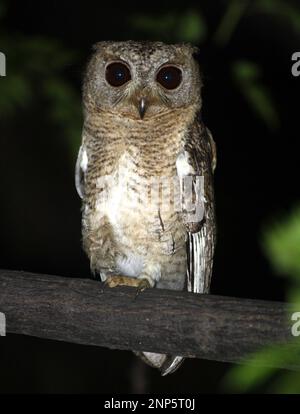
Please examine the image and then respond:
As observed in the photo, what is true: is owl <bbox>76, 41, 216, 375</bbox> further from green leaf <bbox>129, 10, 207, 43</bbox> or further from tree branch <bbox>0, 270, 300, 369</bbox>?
tree branch <bbox>0, 270, 300, 369</bbox>

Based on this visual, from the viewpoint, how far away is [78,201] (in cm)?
388

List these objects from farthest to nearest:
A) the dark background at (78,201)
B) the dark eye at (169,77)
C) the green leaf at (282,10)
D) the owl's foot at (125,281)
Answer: the dark background at (78,201) < the dark eye at (169,77) < the owl's foot at (125,281) < the green leaf at (282,10)

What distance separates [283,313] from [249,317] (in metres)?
0.08

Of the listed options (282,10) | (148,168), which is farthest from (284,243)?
(148,168)

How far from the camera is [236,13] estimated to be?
7.47 feet

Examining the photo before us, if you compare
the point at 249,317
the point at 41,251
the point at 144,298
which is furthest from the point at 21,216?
the point at 249,317

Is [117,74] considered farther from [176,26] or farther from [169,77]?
[176,26]

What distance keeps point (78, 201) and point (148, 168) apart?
173 centimetres

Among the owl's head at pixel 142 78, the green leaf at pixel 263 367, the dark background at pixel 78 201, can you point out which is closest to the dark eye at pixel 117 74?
the owl's head at pixel 142 78

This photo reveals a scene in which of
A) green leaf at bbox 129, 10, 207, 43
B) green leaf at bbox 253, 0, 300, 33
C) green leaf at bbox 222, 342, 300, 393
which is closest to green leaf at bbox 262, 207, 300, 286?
green leaf at bbox 222, 342, 300, 393

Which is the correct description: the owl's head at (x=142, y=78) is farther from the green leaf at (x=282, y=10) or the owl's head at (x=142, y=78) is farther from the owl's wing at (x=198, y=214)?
the green leaf at (x=282, y=10)

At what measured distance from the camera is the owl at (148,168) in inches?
86.0

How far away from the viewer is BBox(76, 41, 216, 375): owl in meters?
2.18

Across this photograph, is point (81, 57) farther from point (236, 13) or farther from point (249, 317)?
point (249, 317)
